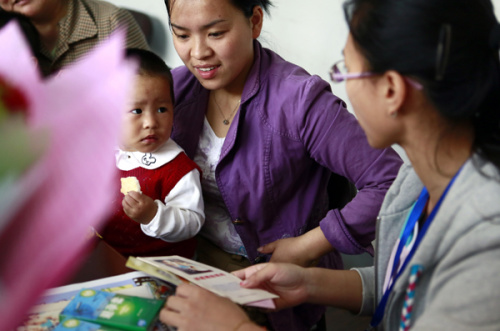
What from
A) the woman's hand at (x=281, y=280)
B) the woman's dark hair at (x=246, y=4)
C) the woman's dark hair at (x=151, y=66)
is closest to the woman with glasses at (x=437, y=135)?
the woman's hand at (x=281, y=280)

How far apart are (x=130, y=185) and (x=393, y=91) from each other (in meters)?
0.73

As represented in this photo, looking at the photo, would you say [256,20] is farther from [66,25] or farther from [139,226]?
[66,25]

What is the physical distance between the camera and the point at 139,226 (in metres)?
1.25

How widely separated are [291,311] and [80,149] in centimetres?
109

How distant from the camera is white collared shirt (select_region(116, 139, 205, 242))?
3.72ft

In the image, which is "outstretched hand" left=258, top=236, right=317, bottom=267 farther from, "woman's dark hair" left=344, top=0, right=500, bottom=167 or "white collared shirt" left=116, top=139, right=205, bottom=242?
"woman's dark hair" left=344, top=0, right=500, bottom=167

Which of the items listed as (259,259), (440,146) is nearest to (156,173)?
(259,259)

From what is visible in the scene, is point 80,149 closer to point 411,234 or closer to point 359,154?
point 411,234

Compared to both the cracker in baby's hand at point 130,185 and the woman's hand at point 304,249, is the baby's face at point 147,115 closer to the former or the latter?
the cracker in baby's hand at point 130,185

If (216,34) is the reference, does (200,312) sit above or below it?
below

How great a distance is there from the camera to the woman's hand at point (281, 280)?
36.3 inches

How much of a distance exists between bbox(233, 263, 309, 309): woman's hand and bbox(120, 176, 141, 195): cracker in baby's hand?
401 millimetres

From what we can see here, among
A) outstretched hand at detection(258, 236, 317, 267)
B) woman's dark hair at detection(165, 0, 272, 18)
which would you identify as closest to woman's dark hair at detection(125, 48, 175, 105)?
woman's dark hair at detection(165, 0, 272, 18)

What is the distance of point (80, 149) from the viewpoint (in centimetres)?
26
